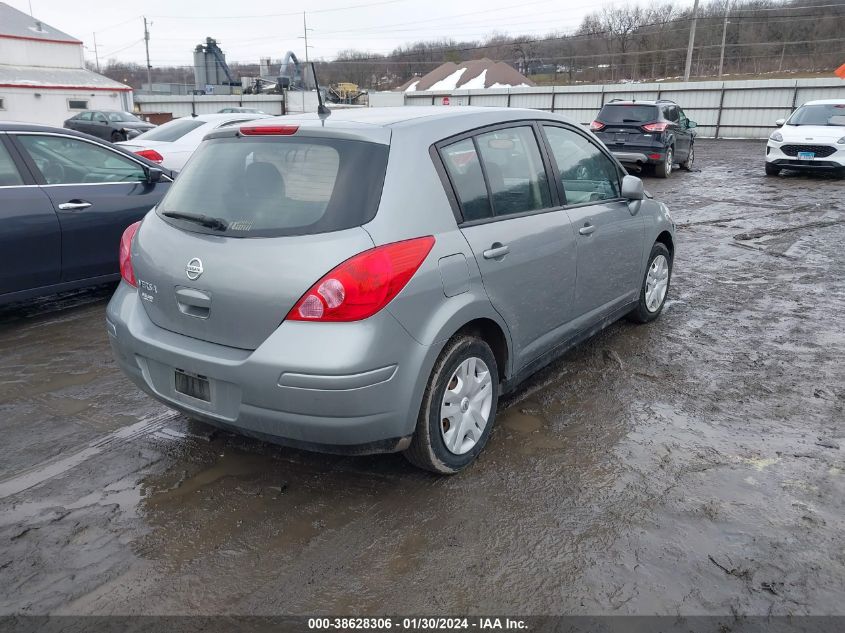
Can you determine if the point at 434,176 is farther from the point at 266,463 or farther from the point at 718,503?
the point at 718,503

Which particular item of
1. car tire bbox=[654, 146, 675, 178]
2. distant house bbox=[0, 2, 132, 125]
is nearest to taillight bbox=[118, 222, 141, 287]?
car tire bbox=[654, 146, 675, 178]

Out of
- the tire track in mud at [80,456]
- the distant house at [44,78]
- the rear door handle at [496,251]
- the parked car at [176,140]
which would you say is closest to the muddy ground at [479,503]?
the tire track in mud at [80,456]

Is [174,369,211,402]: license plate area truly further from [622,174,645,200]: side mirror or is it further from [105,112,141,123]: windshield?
[105,112,141,123]: windshield

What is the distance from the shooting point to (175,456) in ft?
11.5

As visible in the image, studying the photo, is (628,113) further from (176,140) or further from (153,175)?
(153,175)

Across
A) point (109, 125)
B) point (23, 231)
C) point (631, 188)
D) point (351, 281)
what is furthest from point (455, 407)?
point (109, 125)

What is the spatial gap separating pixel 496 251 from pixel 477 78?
71697 mm

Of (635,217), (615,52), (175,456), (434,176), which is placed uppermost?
(615,52)

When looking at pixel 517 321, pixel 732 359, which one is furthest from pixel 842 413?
pixel 517 321

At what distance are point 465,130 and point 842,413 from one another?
2813 millimetres

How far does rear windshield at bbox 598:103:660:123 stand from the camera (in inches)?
599

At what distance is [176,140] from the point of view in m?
10.7

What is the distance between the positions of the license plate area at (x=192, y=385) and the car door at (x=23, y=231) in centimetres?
295

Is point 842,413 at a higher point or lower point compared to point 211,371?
lower
